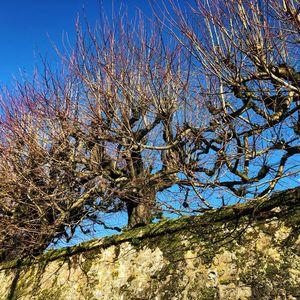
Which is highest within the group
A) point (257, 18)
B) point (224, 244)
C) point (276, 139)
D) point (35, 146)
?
point (35, 146)

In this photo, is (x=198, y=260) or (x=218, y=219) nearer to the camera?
(x=198, y=260)

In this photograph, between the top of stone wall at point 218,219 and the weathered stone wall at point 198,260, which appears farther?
the top of stone wall at point 218,219

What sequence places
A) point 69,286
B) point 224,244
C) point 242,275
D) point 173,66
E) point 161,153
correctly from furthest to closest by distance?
point 161,153 → point 173,66 → point 69,286 → point 224,244 → point 242,275

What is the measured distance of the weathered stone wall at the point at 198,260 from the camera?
308 centimetres

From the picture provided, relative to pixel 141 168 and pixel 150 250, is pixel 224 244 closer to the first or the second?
pixel 150 250

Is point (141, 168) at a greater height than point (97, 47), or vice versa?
point (97, 47)

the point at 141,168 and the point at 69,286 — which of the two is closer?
the point at 69,286

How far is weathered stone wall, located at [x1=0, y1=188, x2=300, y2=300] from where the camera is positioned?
3076mm

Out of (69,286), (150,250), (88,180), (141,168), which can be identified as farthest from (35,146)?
(150,250)

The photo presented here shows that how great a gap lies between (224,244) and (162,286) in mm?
848

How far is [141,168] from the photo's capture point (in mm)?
6703

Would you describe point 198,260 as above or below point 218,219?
below

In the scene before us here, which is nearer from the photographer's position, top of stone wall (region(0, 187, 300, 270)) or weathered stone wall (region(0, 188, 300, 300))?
weathered stone wall (region(0, 188, 300, 300))

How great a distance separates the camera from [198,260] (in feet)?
11.9
